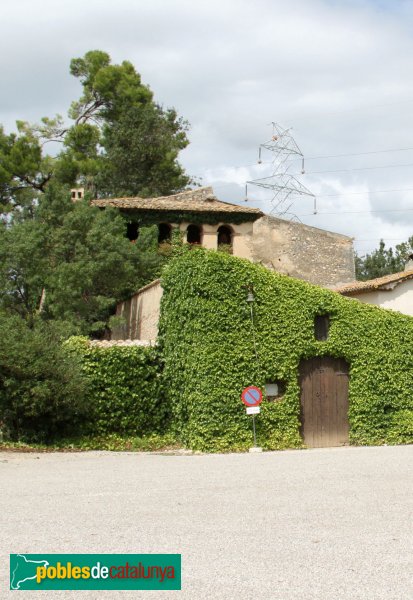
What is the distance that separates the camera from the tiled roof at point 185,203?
35406mm

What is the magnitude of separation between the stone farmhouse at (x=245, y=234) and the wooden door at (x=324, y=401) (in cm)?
1226

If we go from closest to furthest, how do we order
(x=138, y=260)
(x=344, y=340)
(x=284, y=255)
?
(x=344, y=340) < (x=138, y=260) < (x=284, y=255)

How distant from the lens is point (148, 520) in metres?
8.93

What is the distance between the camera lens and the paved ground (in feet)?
21.1

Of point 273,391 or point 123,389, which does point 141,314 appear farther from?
point 273,391

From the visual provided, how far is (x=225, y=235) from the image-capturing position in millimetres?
38156

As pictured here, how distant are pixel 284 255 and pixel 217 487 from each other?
93.1ft

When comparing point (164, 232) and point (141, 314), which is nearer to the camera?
point (141, 314)

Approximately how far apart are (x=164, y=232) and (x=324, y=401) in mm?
17678

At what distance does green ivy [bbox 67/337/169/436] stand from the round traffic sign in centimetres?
353

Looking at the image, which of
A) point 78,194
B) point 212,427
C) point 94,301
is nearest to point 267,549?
point 212,427

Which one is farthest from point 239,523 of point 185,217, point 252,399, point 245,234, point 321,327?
point 245,234

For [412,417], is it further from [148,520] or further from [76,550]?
[76,550]

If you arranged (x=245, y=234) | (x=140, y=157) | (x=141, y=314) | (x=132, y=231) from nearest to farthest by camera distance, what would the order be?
1. (x=141, y=314)
2. (x=132, y=231)
3. (x=245, y=234)
4. (x=140, y=157)
